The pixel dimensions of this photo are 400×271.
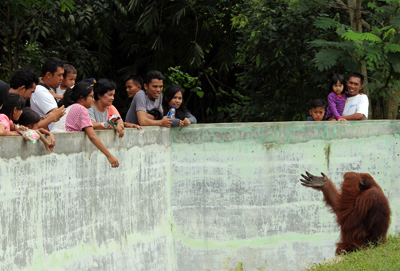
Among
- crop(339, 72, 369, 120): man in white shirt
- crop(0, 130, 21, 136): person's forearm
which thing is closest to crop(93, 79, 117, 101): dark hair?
crop(0, 130, 21, 136): person's forearm

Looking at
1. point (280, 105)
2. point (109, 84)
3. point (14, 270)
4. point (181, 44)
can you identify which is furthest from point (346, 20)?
point (14, 270)

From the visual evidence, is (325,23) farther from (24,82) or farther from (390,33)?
(24,82)

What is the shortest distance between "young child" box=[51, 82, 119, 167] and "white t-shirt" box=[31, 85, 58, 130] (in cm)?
17

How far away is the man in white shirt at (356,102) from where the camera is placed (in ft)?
22.3

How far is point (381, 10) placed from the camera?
7.72m

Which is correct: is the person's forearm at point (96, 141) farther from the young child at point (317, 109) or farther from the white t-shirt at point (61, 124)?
the young child at point (317, 109)

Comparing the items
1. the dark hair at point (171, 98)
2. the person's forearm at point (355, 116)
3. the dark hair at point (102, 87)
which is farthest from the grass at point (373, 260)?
the dark hair at point (102, 87)

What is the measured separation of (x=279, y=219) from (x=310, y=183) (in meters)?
1.45

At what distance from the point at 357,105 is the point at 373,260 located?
2.76 metres

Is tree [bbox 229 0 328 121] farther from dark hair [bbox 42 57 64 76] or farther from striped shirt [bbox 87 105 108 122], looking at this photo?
dark hair [bbox 42 57 64 76]

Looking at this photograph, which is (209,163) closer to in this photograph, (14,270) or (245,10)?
(14,270)

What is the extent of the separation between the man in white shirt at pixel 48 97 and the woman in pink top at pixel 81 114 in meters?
0.16

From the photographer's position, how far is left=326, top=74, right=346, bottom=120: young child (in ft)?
22.6

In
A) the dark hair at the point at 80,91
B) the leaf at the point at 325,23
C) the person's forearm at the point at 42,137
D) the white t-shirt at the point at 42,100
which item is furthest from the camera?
the leaf at the point at 325,23
